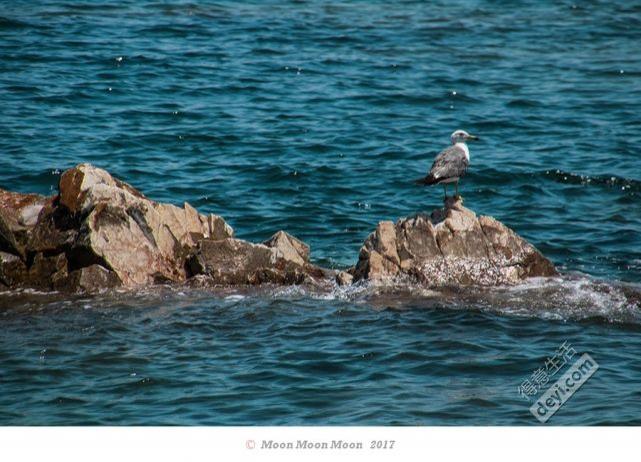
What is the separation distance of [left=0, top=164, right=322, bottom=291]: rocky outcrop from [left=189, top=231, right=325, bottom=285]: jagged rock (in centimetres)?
1

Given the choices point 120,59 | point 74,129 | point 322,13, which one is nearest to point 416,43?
point 322,13

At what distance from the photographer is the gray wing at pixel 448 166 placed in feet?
48.2

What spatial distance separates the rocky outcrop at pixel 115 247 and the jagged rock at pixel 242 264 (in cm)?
1

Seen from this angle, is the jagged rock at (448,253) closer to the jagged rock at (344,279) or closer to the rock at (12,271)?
the jagged rock at (344,279)

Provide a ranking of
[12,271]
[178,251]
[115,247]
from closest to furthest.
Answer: [115,247] < [12,271] < [178,251]

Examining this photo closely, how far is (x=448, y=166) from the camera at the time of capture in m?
14.8

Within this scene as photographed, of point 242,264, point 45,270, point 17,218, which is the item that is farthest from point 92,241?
point 242,264

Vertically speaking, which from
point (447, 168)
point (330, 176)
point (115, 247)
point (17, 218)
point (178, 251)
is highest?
point (447, 168)

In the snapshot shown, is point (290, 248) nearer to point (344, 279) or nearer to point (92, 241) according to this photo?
point (344, 279)

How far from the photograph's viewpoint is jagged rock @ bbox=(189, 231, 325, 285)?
1432 centimetres

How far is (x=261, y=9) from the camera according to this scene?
106ft

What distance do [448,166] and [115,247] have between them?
463 centimetres

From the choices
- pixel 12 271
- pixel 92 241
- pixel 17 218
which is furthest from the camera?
pixel 17 218

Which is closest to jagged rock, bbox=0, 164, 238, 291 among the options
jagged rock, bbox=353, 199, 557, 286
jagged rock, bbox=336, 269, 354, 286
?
jagged rock, bbox=336, 269, 354, 286
